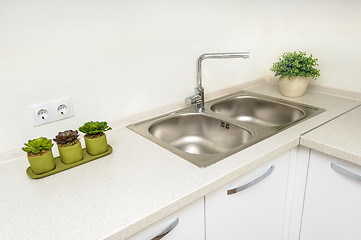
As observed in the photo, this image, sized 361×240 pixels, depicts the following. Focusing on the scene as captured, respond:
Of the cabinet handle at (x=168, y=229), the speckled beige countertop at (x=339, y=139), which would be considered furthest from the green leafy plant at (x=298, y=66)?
the cabinet handle at (x=168, y=229)

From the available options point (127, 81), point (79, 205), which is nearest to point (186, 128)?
point (127, 81)

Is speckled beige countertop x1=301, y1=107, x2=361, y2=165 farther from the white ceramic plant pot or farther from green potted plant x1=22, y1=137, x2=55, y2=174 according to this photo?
green potted plant x1=22, y1=137, x2=55, y2=174

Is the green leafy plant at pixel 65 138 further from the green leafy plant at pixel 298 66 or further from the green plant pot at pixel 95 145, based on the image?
the green leafy plant at pixel 298 66

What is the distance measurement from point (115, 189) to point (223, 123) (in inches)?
27.4

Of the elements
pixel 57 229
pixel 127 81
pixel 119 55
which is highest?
pixel 119 55

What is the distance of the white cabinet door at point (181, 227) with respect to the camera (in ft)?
2.90

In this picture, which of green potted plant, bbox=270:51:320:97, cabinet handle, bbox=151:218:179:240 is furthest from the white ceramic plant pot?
cabinet handle, bbox=151:218:179:240

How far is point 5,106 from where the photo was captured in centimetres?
110

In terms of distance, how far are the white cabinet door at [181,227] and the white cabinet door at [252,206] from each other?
0.04 meters

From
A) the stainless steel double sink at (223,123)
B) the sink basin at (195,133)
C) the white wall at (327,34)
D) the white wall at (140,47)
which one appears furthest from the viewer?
the white wall at (327,34)

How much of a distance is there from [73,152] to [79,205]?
252mm

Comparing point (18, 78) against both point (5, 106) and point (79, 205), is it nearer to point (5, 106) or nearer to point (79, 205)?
point (5, 106)

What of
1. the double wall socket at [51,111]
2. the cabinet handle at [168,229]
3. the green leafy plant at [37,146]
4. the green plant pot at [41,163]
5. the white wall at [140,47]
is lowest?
the cabinet handle at [168,229]

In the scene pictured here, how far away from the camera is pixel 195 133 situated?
1.60m
